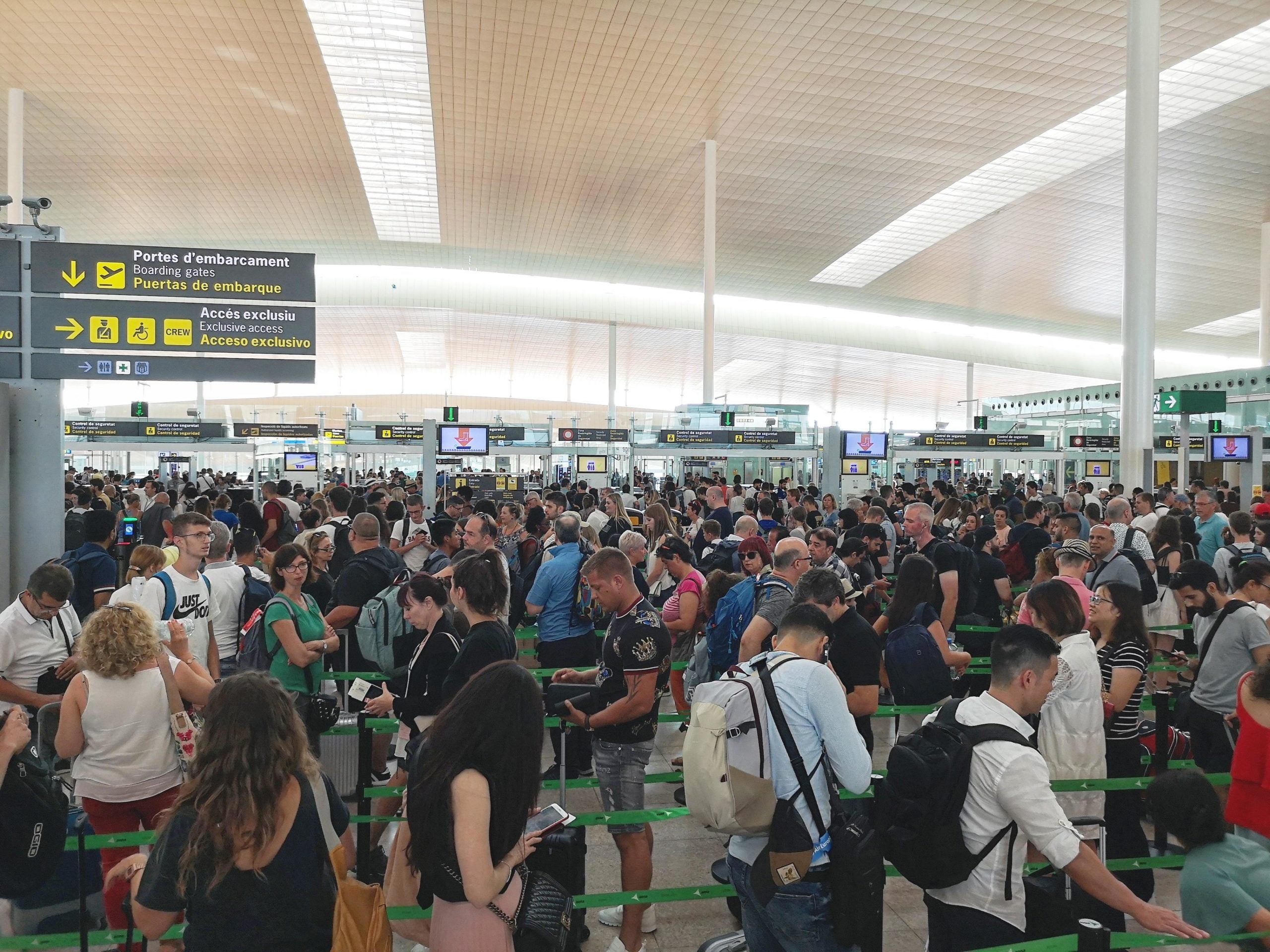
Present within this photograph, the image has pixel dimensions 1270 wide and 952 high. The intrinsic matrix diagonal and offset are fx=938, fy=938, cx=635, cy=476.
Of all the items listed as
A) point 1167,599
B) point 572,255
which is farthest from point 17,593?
point 572,255

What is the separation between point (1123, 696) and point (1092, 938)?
2035 mm

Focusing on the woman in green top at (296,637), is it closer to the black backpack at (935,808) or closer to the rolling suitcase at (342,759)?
the rolling suitcase at (342,759)

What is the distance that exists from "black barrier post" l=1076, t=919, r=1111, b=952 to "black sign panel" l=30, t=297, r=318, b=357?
772 cm

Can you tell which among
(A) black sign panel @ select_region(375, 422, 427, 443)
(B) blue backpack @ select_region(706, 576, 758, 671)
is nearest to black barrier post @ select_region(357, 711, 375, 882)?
(B) blue backpack @ select_region(706, 576, 758, 671)

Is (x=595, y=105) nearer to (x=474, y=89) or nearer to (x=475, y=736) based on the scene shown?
(x=474, y=89)

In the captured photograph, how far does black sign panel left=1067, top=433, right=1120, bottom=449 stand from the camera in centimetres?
2139

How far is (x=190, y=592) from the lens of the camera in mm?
5305

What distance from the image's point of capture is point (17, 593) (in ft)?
23.5

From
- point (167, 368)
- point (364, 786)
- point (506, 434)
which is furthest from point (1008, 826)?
point (506, 434)

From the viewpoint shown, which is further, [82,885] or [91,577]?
[91,577]

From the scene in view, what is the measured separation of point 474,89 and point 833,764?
19236 mm

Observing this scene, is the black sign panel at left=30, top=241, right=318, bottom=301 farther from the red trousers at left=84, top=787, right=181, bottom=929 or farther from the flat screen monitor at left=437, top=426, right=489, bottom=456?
the flat screen monitor at left=437, top=426, right=489, bottom=456

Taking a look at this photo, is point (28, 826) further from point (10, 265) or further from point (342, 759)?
point (10, 265)

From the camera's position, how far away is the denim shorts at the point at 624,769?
4.08 m
